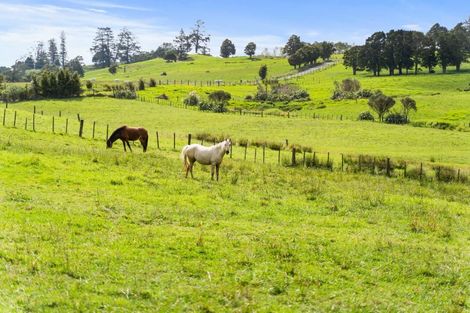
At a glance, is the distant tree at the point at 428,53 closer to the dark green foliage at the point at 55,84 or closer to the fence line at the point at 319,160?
the dark green foliage at the point at 55,84

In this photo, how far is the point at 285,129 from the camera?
2345 inches

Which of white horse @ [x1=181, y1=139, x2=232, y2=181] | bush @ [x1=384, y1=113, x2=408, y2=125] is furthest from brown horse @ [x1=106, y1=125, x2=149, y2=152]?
bush @ [x1=384, y1=113, x2=408, y2=125]

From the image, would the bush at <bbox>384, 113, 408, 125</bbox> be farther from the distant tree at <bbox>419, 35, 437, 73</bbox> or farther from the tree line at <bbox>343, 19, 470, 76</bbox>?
the distant tree at <bbox>419, 35, 437, 73</bbox>

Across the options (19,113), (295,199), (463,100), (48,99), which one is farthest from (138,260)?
(463,100)

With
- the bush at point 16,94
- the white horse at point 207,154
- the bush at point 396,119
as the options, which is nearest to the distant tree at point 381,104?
the bush at point 396,119

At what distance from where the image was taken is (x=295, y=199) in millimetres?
20438

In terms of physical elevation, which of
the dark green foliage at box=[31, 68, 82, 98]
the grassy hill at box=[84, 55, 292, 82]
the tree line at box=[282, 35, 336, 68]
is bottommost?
the dark green foliage at box=[31, 68, 82, 98]

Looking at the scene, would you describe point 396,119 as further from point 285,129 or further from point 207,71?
point 207,71

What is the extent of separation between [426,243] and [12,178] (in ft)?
49.1

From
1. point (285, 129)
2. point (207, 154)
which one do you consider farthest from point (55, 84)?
point (207, 154)

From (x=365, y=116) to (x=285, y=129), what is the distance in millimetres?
16592

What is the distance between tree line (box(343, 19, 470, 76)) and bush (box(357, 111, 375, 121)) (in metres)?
61.6

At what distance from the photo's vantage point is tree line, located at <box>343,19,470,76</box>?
125m

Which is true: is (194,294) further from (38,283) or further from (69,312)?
(38,283)
